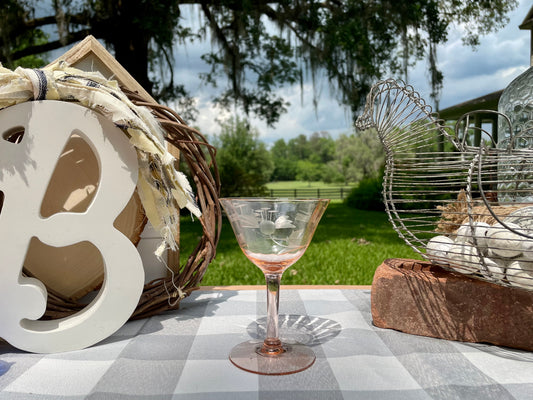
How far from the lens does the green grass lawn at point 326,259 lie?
218 centimetres

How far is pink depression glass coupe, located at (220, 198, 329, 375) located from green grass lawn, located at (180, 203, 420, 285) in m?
1.34

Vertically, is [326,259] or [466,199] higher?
[466,199]

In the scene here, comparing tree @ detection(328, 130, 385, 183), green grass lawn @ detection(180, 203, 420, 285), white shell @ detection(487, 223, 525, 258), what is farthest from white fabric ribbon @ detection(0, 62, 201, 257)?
tree @ detection(328, 130, 385, 183)

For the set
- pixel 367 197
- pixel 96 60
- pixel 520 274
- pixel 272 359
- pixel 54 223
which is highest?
pixel 96 60

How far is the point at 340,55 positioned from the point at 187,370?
4523mm

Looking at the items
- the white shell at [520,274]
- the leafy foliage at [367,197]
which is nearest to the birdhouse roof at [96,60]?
the white shell at [520,274]

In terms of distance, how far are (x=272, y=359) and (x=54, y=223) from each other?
0.48m

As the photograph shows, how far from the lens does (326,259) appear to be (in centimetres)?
277

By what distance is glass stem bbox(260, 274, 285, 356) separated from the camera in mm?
695

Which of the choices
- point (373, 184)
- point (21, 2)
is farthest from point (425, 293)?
point (373, 184)

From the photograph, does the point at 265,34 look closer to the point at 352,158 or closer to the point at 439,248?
the point at 439,248

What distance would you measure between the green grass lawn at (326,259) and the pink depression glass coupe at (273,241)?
134 centimetres

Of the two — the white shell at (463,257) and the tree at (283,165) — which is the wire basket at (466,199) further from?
the tree at (283,165)

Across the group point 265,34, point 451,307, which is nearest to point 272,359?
point 451,307
